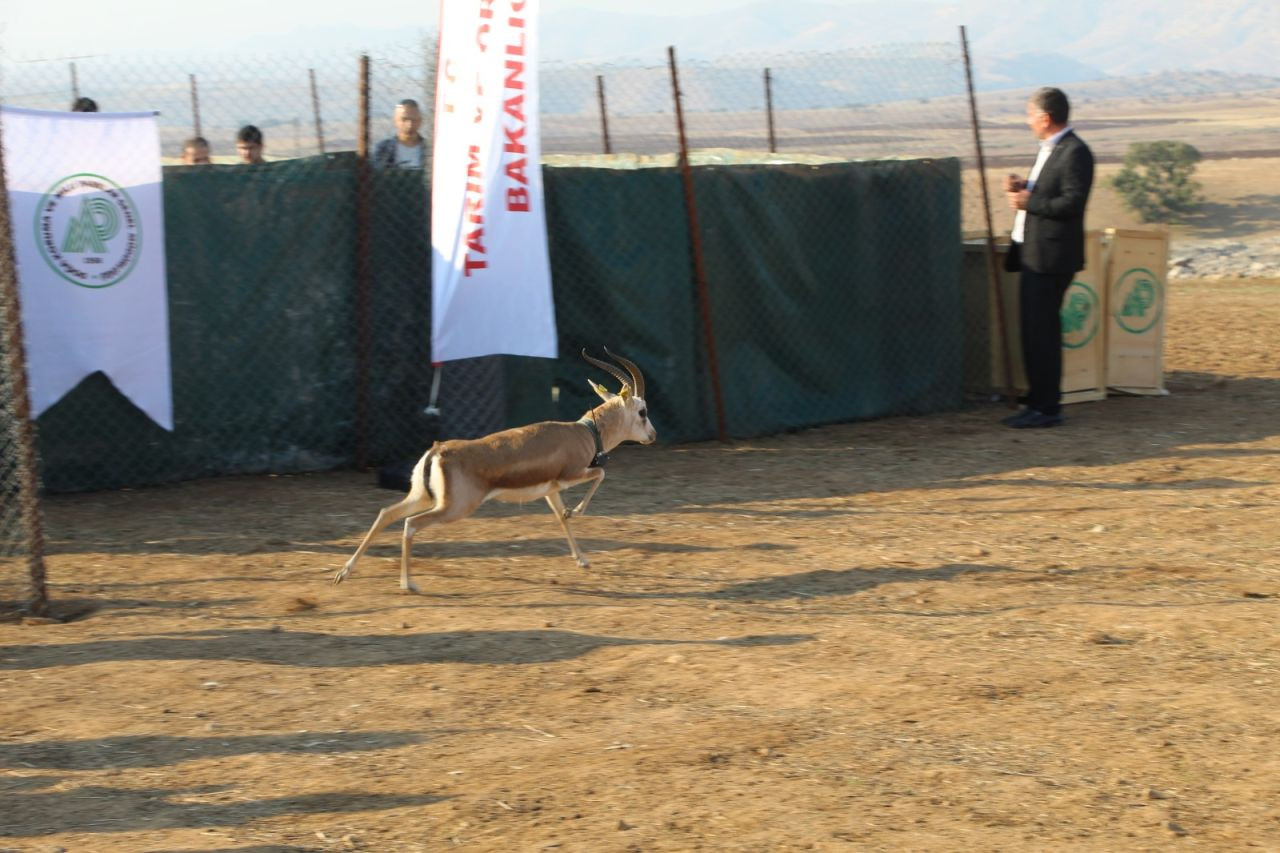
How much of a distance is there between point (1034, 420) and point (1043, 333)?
683mm

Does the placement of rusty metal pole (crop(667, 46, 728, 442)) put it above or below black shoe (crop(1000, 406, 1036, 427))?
above

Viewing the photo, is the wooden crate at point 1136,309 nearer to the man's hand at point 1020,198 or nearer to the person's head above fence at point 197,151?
the man's hand at point 1020,198

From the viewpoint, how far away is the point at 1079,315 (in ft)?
37.5

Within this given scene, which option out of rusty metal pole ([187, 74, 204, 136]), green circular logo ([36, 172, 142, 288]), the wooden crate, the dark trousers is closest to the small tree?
rusty metal pole ([187, 74, 204, 136])

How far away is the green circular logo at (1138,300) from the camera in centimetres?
1162

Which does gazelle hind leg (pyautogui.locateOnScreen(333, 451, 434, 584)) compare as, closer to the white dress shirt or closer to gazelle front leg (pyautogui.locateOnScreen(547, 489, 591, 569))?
gazelle front leg (pyautogui.locateOnScreen(547, 489, 591, 569))

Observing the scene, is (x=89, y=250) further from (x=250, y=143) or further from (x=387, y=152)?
(x=250, y=143)

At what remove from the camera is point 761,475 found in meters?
9.69

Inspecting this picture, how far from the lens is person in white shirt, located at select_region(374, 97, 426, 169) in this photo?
9969 mm

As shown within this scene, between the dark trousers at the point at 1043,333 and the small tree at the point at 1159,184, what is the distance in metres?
26.1

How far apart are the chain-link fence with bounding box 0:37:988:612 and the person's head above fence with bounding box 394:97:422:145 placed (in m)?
0.07

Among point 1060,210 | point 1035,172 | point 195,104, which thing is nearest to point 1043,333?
point 1060,210

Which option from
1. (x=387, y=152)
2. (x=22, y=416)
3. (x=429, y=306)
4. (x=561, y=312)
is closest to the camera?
(x=22, y=416)

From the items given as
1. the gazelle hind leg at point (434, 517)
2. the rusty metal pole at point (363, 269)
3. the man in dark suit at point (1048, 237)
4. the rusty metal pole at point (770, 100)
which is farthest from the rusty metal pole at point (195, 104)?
the gazelle hind leg at point (434, 517)
